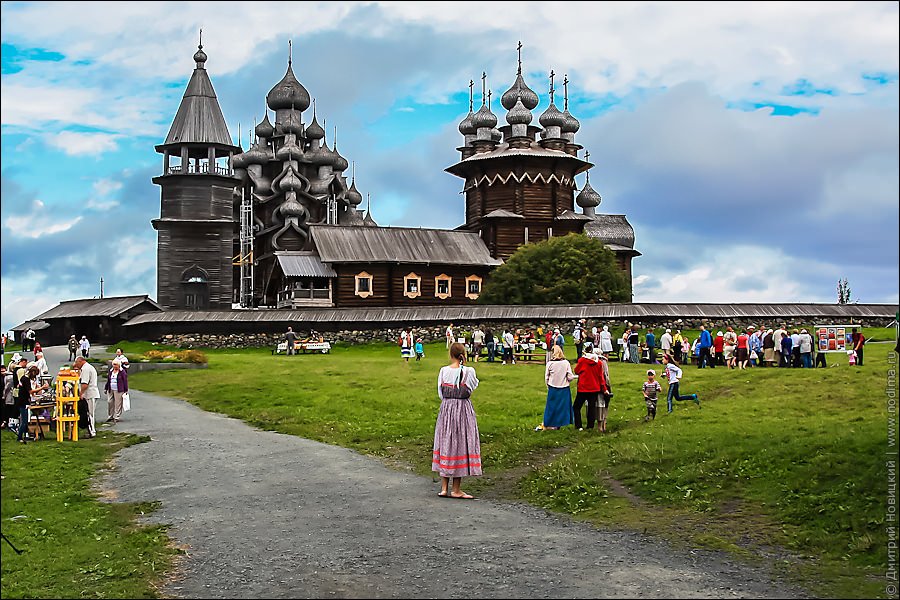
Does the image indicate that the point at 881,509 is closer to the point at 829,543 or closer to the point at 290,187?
the point at 829,543

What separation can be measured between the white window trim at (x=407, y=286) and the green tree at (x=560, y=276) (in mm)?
5346

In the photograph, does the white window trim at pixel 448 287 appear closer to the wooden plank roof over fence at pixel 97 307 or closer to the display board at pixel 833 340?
the wooden plank roof over fence at pixel 97 307

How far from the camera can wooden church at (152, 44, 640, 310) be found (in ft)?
190

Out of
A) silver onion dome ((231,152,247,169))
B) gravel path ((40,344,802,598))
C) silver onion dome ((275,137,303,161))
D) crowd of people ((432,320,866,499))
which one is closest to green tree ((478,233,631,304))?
crowd of people ((432,320,866,499))

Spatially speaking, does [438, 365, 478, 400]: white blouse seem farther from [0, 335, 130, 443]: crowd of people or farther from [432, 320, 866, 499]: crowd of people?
[0, 335, 130, 443]: crowd of people

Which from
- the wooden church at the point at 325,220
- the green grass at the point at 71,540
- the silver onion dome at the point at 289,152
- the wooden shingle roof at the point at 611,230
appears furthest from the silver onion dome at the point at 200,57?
the green grass at the point at 71,540

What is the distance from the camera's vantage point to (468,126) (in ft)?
225

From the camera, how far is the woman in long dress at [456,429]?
12492mm

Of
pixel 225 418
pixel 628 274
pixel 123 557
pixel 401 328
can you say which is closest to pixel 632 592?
pixel 123 557

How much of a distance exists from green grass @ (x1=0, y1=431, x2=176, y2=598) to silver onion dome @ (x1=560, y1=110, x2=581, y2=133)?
5502 centimetres

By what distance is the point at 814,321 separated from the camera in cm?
4488

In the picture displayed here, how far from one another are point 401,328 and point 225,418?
965 inches

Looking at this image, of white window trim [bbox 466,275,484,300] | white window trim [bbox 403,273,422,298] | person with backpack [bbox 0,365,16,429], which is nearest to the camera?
person with backpack [bbox 0,365,16,429]

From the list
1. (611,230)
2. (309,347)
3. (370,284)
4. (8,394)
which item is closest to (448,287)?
(370,284)
